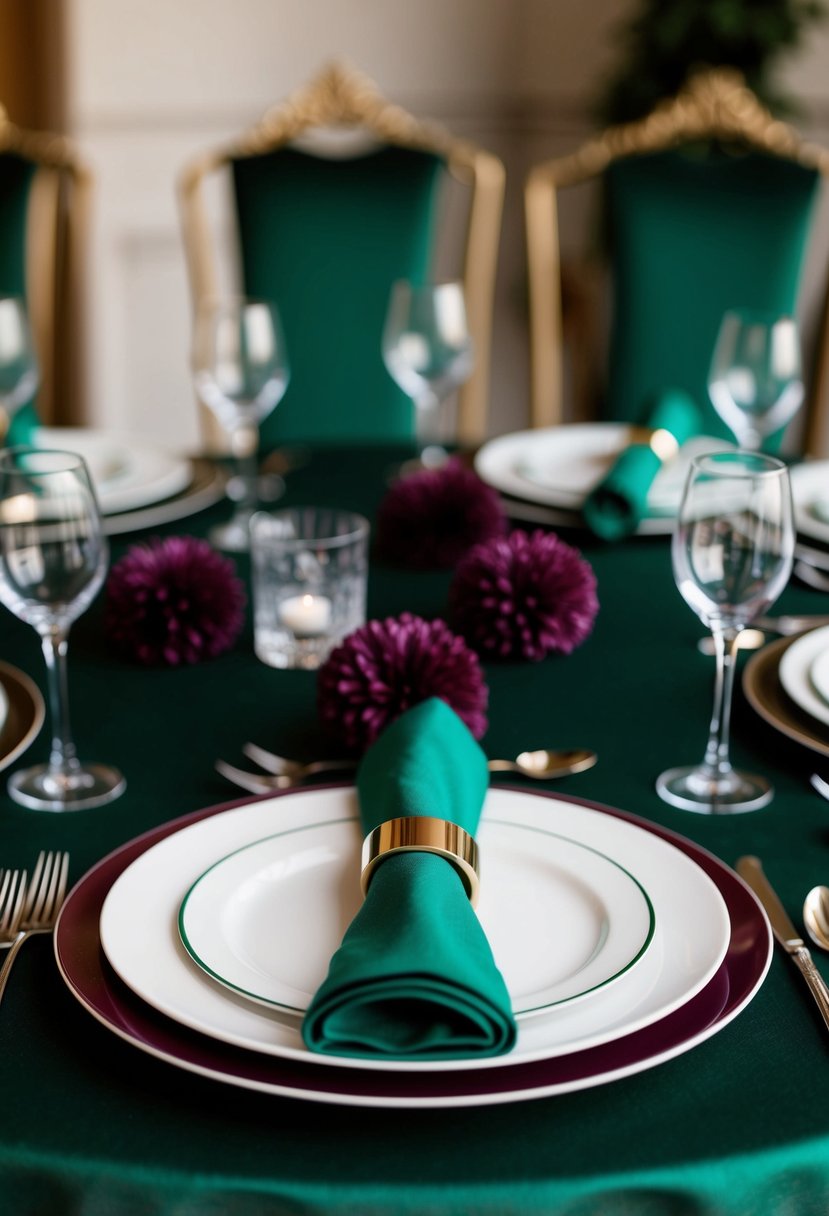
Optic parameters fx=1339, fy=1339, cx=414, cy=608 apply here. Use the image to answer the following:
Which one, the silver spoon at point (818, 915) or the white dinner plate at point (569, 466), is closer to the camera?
the silver spoon at point (818, 915)

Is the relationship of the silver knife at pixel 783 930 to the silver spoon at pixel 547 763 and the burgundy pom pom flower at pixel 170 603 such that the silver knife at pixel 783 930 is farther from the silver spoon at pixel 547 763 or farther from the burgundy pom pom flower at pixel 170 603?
the burgundy pom pom flower at pixel 170 603

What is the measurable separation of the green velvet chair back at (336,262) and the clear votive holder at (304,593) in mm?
1144

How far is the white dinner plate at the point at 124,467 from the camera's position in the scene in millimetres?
1351

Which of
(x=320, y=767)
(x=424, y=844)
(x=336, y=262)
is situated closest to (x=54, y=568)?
(x=320, y=767)

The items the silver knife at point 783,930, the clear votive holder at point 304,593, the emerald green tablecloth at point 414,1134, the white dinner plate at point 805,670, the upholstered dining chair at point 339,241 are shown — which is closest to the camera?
the emerald green tablecloth at point 414,1134

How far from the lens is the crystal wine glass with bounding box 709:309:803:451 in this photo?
4.66 feet

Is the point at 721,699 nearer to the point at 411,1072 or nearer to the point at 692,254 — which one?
the point at 411,1072

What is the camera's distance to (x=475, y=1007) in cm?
52

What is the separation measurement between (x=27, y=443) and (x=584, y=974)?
102 cm

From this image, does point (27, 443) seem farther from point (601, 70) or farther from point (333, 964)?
point (601, 70)

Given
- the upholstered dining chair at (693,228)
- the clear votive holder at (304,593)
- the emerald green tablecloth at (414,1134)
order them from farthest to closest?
the upholstered dining chair at (693,228)
the clear votive holder at (304,593)
the emerald green tablecloth at (414,1134)

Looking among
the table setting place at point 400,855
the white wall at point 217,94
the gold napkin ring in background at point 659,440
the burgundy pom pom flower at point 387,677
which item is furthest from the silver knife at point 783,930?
the white wall at point 217,94

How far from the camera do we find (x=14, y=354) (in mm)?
1440

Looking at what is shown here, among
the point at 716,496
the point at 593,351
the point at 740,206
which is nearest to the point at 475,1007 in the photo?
the point at 716,496
